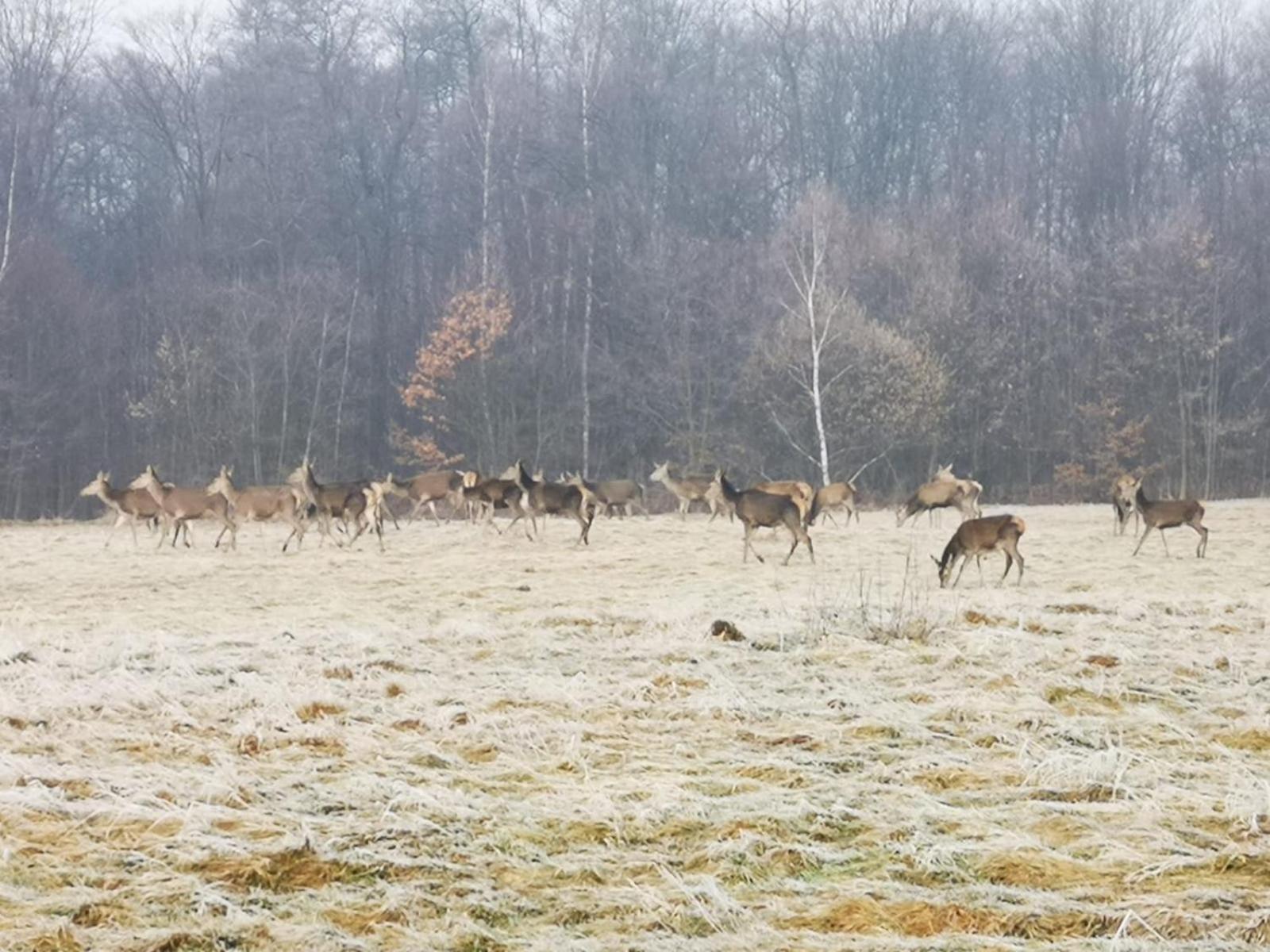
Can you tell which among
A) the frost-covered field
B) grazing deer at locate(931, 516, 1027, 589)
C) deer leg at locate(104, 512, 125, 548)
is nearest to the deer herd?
grazing deer at locate(931, 516, 1027, 589)

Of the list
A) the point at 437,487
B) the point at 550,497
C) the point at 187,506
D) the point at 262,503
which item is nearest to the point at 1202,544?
the point at 550,497

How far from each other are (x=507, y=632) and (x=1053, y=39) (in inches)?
2076

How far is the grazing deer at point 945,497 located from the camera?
2747 centimetres

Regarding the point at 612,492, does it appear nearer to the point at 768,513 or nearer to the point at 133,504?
the point at 133,504

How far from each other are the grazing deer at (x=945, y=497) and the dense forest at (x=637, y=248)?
13133 mm

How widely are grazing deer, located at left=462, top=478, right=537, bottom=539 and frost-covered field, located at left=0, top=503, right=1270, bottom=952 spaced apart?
1332 cm

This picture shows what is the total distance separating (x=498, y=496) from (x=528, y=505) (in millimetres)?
854

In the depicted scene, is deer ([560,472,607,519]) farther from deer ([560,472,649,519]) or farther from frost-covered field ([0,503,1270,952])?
frost-covered field ([0,503,1270,952])

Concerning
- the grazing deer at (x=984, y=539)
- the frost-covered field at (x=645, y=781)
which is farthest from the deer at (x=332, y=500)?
the frost-covered field at (x=645, y=781)

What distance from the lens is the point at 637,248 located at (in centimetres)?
4766

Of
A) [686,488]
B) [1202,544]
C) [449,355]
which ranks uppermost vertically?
[449,355]

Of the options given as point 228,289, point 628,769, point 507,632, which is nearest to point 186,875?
point 628,769

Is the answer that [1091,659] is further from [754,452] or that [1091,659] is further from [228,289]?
[228,289]

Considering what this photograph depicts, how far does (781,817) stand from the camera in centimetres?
528
